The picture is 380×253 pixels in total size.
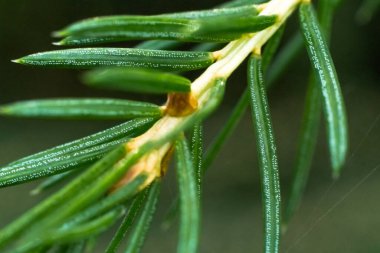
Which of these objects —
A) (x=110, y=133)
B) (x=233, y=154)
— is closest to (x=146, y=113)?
(x=110, y=133)

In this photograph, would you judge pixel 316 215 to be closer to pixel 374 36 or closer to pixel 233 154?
pixel 233 154

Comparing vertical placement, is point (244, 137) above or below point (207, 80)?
below

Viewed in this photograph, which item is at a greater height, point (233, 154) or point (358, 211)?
point (233, 154)

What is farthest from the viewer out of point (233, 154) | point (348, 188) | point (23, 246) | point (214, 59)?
point (233, 154)

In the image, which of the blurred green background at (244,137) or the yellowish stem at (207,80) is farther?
the blurred green background at (244,137)

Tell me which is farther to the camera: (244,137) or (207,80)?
(244,137)

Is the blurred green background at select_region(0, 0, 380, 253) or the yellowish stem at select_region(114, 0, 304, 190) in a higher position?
the yellowish stem at select_region(114, 0, 304, 190)

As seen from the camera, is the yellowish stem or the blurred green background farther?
the blurred green background

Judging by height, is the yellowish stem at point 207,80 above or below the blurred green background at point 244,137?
above
